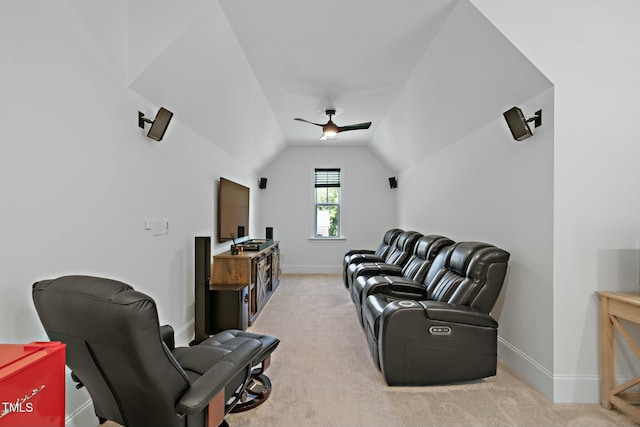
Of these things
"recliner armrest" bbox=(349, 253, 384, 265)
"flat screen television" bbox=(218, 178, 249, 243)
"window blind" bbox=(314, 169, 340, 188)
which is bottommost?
"recliner armrest" bbox=(349, 253, 384, 265)

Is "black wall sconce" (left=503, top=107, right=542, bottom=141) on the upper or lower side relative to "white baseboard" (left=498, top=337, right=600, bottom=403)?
upper

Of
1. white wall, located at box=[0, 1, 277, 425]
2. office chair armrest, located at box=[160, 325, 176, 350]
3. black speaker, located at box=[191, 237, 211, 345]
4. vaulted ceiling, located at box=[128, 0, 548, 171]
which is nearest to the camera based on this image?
white wall, located at box=[0, 1, 277, 425]

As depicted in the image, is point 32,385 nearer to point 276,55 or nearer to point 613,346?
point 613,346

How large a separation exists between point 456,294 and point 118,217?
8.52 feet

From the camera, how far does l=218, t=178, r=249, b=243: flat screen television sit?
440cm

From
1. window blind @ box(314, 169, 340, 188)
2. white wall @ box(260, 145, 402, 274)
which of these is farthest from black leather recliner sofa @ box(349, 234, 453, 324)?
window blind @ box(314, 169, 340, 188)

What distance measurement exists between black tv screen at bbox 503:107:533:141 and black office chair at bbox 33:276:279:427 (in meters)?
2.51

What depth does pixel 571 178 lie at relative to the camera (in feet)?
7.54

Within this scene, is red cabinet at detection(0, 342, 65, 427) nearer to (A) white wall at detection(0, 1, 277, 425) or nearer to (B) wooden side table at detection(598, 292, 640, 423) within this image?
(A) white wall at detection(0, 1, 277, 425)

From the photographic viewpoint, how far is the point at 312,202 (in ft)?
25.1

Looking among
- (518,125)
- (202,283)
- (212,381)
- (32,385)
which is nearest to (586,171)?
(518,125)

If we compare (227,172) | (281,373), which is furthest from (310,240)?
(281,373)

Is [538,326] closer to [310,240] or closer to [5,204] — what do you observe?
[5,204]

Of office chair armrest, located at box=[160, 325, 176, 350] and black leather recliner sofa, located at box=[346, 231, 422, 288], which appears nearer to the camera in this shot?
office chair armrest, located at box=[160, 325, 176, 350]
